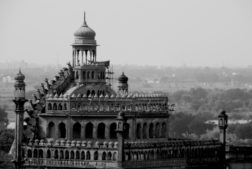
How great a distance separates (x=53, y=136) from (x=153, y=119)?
5605 millimetres

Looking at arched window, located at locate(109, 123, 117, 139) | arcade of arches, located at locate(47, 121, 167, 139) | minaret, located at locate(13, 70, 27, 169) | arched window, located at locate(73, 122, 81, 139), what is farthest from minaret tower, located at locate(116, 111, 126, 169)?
minaret, located at locate(13, 70, 27, 169)

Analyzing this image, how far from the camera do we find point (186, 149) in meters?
100

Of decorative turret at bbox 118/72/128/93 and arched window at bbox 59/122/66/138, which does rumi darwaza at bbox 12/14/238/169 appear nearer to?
arched window at bbox 59/122/66/138

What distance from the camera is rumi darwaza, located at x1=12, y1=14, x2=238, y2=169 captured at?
95.3 m

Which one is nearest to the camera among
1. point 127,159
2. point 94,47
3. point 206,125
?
point 127,159

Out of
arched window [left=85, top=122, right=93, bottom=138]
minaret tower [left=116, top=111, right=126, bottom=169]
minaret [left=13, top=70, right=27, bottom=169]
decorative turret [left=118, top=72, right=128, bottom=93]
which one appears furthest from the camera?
decorative turret [left=118, top=72, right=128, bottom=93]

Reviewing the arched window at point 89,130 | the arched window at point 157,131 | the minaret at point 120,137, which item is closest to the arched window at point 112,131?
the arched window at point 89,130

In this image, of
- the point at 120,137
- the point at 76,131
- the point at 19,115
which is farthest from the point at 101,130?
the point at 19,115

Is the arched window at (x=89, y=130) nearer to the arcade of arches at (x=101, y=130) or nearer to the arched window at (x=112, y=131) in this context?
the arcade of arches at (x=101, y=130)

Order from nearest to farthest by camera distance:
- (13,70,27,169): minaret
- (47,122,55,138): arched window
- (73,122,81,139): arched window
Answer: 1. (73,122,81,139): arched window
2. (13,70,27,169): minaret
3. (47,122,55,138): arched window

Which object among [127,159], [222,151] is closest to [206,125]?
[222,151]

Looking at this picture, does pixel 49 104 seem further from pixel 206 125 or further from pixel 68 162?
pixel 206 125

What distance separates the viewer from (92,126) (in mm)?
98062

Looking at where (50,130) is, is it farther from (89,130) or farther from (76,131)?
(89,130)
